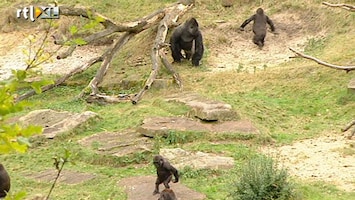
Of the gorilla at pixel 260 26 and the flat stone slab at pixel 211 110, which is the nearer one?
the flat stone slab at pixel 211 110

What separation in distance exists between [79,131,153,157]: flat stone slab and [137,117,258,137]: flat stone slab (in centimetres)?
17

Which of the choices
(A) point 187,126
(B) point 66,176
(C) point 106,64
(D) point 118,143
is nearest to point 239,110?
(A) point 187,126

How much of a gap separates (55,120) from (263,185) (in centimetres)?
476

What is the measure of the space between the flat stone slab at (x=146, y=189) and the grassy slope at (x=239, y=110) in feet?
0.43

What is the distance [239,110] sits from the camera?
33.9ft

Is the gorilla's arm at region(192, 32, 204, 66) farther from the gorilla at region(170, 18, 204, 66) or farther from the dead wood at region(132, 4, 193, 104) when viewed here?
the dead wood at region(132, 4, 193, 104)

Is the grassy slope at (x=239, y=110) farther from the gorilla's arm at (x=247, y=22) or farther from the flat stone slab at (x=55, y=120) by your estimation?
the gorilla's arm at (x=247, y=22)

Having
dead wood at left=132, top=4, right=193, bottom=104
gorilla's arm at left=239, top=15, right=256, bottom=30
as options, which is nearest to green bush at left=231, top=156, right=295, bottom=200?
dead wood at left=132, top=4, right=193, bottom=104

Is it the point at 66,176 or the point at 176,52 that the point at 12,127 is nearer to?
the point at 66,176

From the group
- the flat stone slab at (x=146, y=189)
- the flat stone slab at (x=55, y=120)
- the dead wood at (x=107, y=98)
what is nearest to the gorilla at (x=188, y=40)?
the dead wood at (x=107, y=98)

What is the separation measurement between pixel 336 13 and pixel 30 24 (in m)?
8.64

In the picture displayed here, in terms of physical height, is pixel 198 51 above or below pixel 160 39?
below

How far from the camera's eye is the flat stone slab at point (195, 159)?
8148mm

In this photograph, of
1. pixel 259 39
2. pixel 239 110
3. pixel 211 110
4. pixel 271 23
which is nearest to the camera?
pixel 211 110
